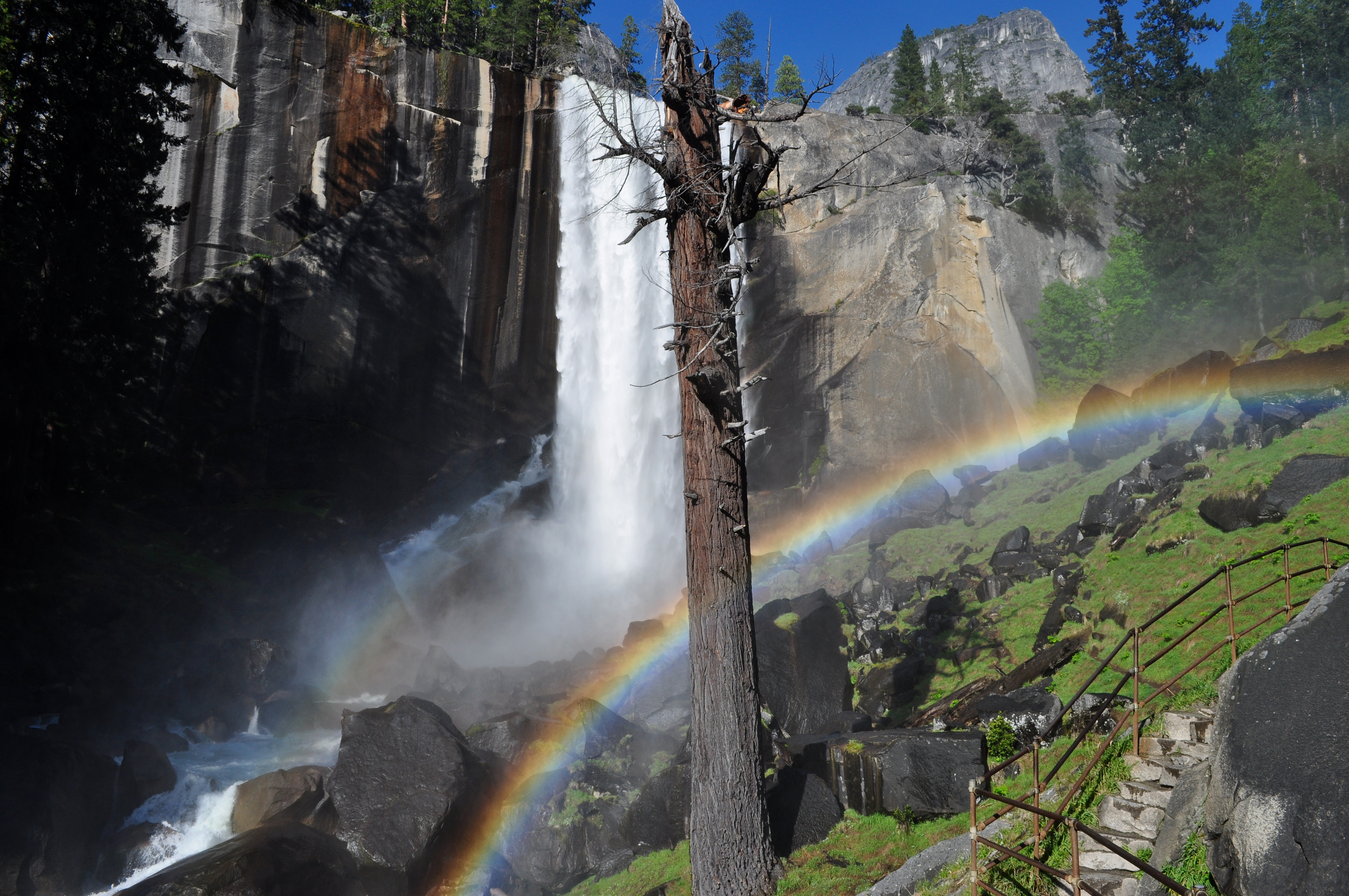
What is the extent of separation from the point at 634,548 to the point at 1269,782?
27217 millimetres

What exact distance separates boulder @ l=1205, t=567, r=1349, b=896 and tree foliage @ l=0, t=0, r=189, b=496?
A: 73.4ft

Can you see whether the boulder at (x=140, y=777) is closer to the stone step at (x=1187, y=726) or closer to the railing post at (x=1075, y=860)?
the railing post at (x=1075, y=860)

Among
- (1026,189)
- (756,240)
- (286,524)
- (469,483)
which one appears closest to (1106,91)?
(1026,189)

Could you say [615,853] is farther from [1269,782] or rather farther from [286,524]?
[286,524]

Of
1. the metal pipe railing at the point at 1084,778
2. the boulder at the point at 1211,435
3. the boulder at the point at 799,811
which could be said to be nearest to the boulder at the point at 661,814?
the boulder at the point at 799,811

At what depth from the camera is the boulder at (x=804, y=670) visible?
1308 cm

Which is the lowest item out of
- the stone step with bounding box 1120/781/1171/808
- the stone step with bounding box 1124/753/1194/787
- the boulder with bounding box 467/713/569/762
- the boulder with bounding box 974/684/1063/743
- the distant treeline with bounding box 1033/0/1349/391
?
the boulder with bounding box 467/713/569/762

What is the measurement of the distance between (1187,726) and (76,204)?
24.2m

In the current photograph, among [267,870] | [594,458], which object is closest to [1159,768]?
[267,870]

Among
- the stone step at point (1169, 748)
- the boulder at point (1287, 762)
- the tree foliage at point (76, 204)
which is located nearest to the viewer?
the boulder at point (1287, 762)

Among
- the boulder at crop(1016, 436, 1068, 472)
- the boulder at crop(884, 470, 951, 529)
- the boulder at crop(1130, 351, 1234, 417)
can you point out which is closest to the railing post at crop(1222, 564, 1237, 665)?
the boulder at crop(884, 470, 951, 529)

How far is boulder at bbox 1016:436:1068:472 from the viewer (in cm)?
2838

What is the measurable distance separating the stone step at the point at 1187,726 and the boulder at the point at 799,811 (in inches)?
144

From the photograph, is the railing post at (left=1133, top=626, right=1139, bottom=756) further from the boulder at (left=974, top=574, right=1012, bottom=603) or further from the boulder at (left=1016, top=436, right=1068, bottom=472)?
the boulder at (left=1016, top=436, right=1068, bottom=472)
